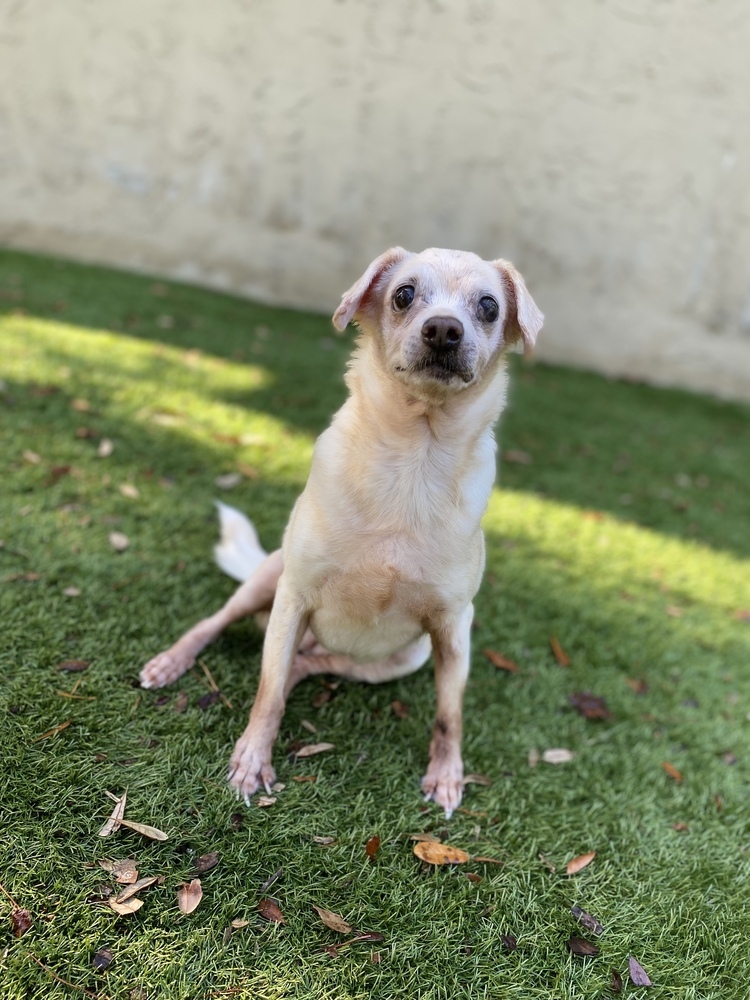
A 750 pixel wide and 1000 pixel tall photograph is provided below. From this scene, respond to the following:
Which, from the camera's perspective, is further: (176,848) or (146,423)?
(146,423)

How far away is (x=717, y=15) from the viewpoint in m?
6.27

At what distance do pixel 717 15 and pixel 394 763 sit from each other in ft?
24.2

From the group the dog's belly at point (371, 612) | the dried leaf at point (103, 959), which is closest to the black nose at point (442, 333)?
the dog's belly at point (371, 612)

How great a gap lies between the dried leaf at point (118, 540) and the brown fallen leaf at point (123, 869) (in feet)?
4.70

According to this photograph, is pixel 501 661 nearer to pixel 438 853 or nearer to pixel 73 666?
pixel 438 853

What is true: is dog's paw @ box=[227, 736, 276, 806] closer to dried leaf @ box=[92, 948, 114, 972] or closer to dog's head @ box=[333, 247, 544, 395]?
dried leaf @ box=[92, 948, 114, 972]

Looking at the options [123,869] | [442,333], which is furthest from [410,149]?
[123,869]

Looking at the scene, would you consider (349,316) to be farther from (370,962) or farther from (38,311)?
(38,311)

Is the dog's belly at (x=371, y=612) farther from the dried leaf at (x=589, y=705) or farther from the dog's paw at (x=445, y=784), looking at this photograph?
the dried leaf at (x=589, y=705)

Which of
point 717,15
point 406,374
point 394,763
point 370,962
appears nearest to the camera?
point 370,962

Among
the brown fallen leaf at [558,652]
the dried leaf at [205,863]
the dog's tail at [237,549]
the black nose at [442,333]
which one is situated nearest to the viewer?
the dried leaf at [205,863]

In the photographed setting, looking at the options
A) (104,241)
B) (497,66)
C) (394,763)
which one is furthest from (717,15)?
(394,763)

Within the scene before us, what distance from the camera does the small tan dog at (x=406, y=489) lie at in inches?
73.9

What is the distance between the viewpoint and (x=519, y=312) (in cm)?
196
